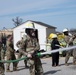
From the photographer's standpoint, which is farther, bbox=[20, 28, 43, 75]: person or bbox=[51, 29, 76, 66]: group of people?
bbox=[51, 29, 76, 66]: group of people

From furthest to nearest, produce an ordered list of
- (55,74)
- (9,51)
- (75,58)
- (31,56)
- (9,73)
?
(75,58) → (9,51) → (9,73) → (55,74) → (31,56)

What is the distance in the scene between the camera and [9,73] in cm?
1230

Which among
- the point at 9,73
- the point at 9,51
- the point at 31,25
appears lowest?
the point at 9,73

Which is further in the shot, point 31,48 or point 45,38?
point 45,38

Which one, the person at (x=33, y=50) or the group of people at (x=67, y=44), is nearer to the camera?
the person at (x=33, y=50)

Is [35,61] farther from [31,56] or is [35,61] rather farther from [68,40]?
[68,40]

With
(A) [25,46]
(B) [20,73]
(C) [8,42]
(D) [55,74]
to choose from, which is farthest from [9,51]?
(A) [25,46]

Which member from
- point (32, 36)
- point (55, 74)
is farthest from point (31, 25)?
point (55, 74)

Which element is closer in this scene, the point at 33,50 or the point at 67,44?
the point at 33,50

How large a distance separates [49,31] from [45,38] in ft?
4.55

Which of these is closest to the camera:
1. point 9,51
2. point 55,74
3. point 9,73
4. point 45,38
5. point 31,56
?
point 31,56

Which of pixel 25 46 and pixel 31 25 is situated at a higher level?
pixel 31 25

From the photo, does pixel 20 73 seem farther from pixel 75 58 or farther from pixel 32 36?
pixel 32 36

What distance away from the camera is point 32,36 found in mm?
7160
